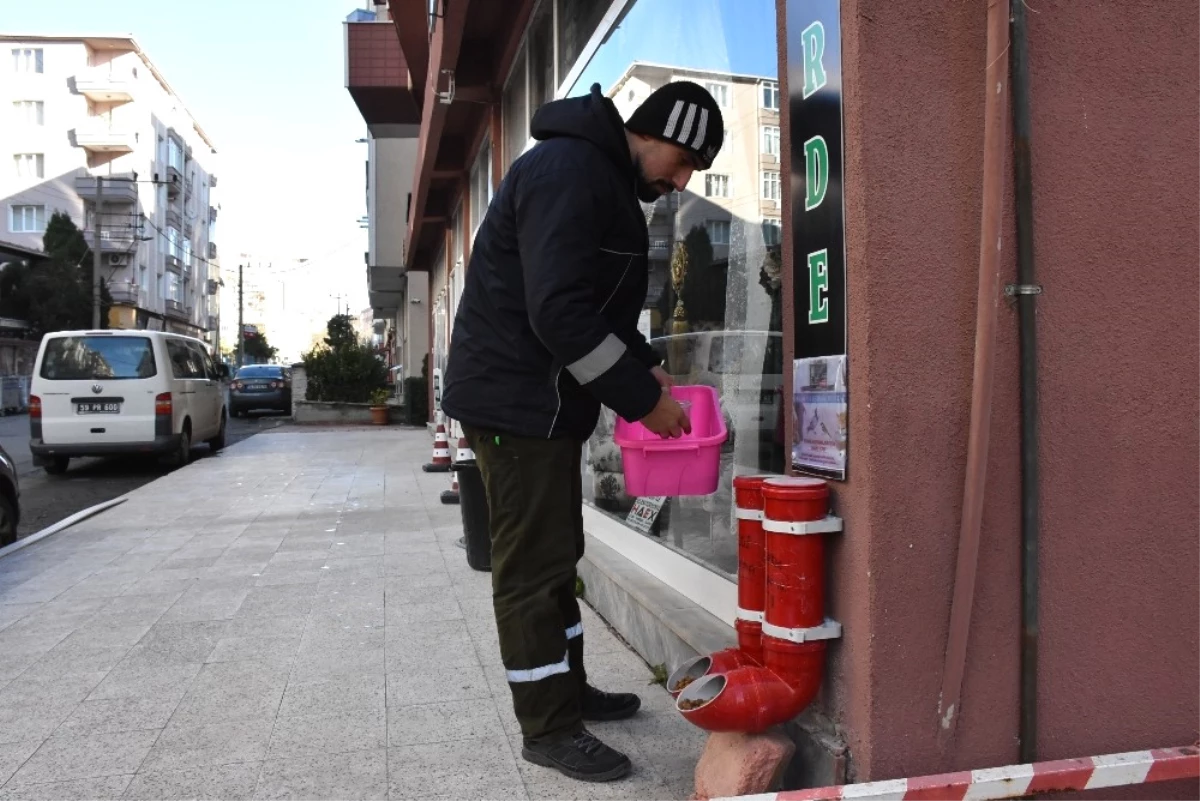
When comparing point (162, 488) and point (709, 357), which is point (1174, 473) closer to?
point (709, 357)

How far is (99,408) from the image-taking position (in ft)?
37.2

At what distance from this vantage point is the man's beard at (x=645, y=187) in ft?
8.88

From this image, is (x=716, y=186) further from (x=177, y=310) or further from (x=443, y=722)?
(x=177, y=310)

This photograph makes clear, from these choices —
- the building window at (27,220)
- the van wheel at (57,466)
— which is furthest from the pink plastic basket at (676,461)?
the building window at (27,220)

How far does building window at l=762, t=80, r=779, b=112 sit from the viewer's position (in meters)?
3.17

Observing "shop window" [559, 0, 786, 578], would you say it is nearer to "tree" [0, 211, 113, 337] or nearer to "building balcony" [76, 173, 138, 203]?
"tree" [0, 211, 113, 337]

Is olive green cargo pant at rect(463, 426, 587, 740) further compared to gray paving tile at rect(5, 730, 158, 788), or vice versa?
gray paving tile at rect(5, 730, 158, 788)

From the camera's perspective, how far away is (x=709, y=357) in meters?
3.98

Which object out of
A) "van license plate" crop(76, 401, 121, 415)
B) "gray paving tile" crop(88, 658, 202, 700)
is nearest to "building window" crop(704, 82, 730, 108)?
"gray paving tile" crop(88, 658, 202, 700)

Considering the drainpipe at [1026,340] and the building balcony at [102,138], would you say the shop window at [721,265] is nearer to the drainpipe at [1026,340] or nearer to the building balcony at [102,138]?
the drainpipe at [1026,340]

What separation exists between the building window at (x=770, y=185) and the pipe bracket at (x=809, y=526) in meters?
1.30

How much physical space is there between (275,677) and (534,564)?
155 centimetres

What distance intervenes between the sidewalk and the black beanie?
5.92 feet

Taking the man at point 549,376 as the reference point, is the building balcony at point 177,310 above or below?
above
